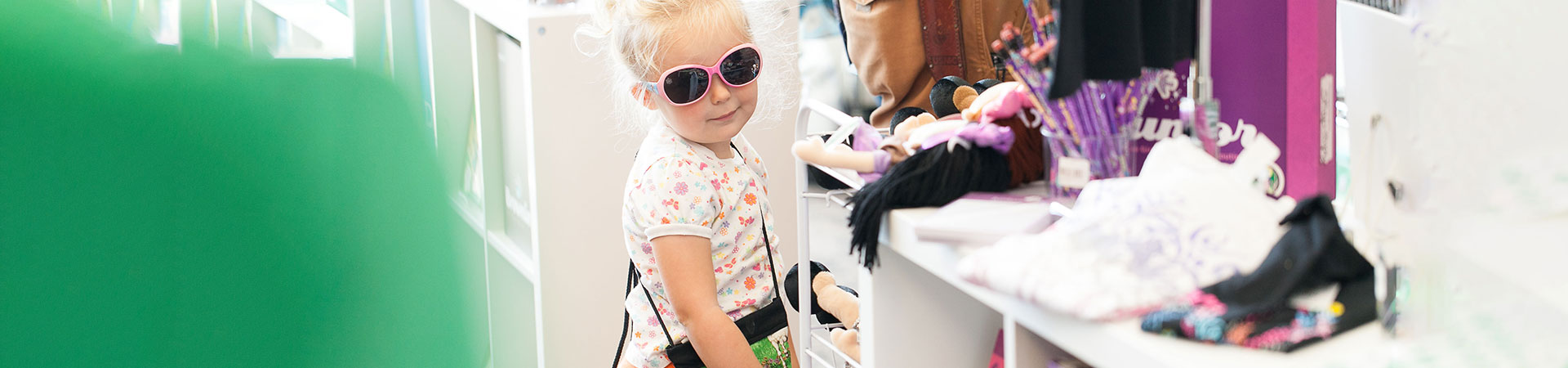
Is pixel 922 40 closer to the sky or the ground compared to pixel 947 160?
closer to the sky

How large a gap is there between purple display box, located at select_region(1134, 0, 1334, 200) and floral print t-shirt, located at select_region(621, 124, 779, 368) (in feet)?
2.18

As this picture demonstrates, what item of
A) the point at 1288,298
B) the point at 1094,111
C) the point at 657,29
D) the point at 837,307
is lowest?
the point at 837,307

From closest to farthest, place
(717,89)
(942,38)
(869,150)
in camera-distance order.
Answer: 1. (869,150)
2. (717,89)
3. (942,38)

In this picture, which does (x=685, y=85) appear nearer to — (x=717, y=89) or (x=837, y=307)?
(x=717, y=89)

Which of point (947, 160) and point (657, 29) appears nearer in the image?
point (947, 160)

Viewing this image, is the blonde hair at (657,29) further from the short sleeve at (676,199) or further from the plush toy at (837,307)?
the plush toy at (837,307)

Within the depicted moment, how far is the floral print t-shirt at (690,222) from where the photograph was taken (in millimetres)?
1478

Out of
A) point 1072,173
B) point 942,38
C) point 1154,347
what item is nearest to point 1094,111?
point 1072,173

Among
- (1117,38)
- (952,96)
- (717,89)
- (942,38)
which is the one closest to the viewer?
(1117,38)

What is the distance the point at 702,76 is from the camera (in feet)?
4.89

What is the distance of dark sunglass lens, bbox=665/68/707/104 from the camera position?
58.3 inches

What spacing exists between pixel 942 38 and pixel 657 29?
0.75 metres

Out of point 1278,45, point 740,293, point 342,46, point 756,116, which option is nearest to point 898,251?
point 1278,45

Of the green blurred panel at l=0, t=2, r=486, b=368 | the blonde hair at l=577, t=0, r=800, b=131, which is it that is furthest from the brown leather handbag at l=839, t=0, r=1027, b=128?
the green blurred panel at l=0, t=2, r=486, b=368
